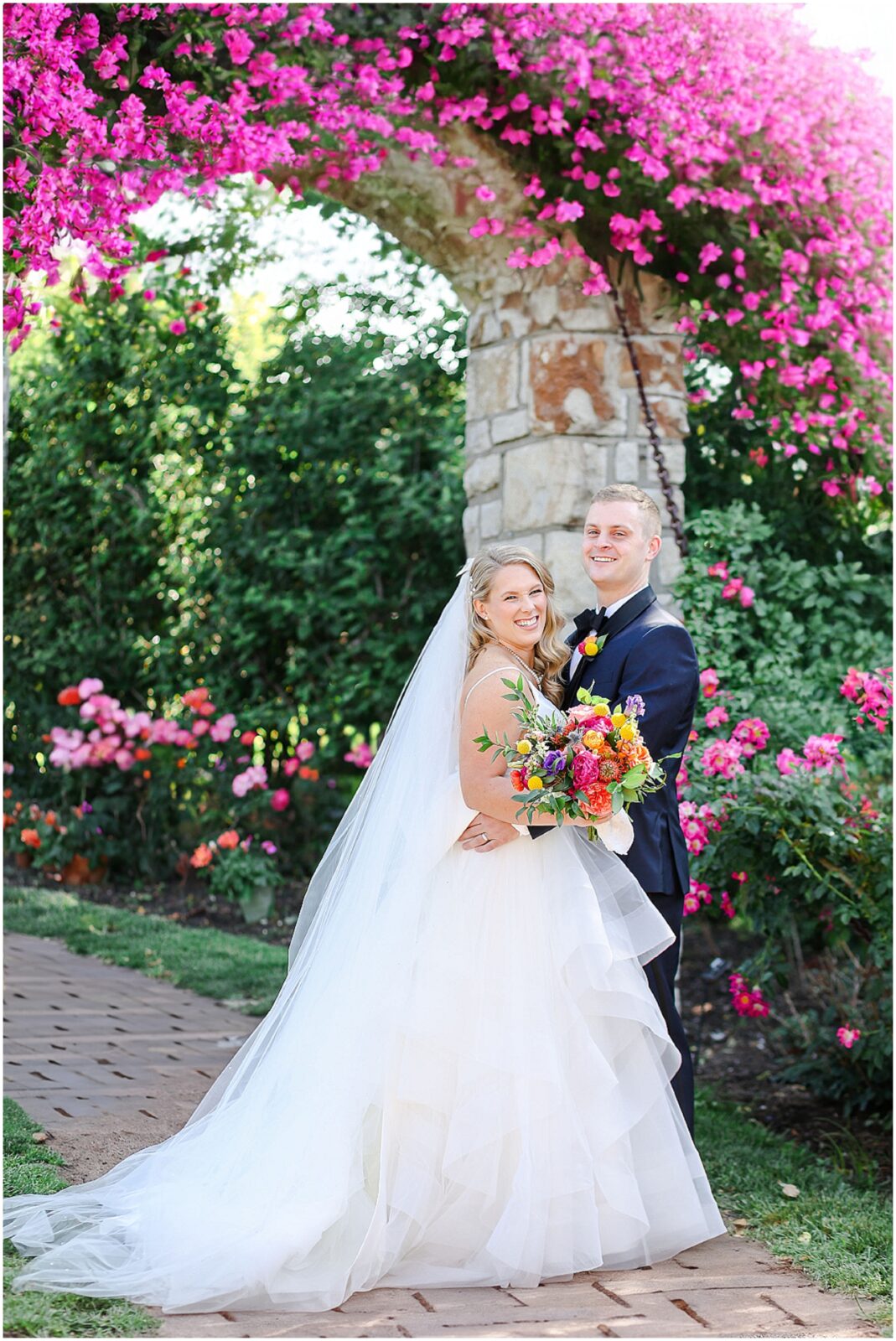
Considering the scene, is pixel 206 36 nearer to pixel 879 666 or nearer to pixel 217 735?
pixel 879 666

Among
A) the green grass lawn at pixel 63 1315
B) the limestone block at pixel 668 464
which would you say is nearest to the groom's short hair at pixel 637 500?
the limestone block at pixel 668 464

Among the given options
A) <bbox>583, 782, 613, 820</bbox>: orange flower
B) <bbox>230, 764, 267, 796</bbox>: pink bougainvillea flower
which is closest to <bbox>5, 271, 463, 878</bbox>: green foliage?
<bbox>230, 764, 267, 796</bbox>: pink bougainvillea flower

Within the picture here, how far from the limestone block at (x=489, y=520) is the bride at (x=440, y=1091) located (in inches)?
76.6

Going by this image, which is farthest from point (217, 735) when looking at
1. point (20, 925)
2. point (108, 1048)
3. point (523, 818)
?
point (523, 818)

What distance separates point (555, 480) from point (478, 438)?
0.53 meters

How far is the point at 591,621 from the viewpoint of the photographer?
3607 millimetres

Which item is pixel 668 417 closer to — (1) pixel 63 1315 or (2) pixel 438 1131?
(2) pixel 438 1131

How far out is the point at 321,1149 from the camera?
289 centimetres

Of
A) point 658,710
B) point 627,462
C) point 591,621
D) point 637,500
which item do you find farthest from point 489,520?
point 658,710

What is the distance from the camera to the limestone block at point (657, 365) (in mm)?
5125

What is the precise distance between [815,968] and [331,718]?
3027 mm

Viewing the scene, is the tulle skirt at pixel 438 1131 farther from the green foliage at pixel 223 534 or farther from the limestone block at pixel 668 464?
the green foliage at pixel 223 534

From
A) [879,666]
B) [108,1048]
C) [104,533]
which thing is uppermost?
[104,533]

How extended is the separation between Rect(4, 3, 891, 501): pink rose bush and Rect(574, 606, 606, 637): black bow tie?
6.09 feet
